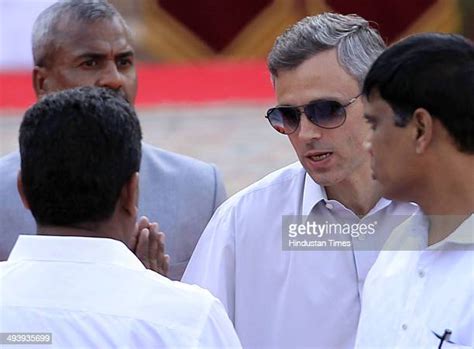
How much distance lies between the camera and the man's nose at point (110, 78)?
389cm

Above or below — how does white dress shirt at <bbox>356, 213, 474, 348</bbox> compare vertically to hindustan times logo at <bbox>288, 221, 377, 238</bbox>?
Answer: above

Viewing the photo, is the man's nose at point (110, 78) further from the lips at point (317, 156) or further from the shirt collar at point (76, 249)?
the shirt collar at point (76, 249)

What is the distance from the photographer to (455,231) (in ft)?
8.39

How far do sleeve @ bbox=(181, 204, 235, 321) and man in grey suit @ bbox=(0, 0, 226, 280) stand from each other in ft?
1.18

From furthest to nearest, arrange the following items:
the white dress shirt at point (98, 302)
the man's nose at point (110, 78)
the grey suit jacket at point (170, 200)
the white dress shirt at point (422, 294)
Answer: the man's nose at point (110, 78) < the grey suit jacket at point (170, 200) < the white dress shirt at point (422, 294) < the white dress shirt at point (98, 302)

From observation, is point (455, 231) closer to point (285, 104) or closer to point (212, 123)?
point (285, 104)

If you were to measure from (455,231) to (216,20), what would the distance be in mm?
10356

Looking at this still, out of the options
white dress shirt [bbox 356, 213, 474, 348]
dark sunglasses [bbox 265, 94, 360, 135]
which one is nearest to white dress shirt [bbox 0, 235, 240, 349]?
white dress shirt [bbox 356, 213, 474, 348]

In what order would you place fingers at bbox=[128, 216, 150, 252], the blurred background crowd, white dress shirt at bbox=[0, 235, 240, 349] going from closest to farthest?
white dress shirt at bbox=[0, 235, 240, 349], fingers at bbox=[128, 216, 150, 252], the blurred background crowd

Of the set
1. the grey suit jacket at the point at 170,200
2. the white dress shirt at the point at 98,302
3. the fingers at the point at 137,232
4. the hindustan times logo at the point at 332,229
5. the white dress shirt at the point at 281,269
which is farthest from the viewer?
the grey suit jacket at the point at 170,200

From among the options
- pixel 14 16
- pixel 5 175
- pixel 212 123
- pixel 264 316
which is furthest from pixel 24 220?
pixel 212 123

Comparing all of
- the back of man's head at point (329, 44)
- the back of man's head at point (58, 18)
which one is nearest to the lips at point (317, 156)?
the back of man's head at point (329, 44)

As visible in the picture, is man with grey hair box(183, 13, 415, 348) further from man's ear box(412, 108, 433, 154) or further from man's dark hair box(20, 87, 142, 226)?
man's dark hair box(20, 87, 142, 226)

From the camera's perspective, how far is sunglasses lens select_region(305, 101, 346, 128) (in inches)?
129
